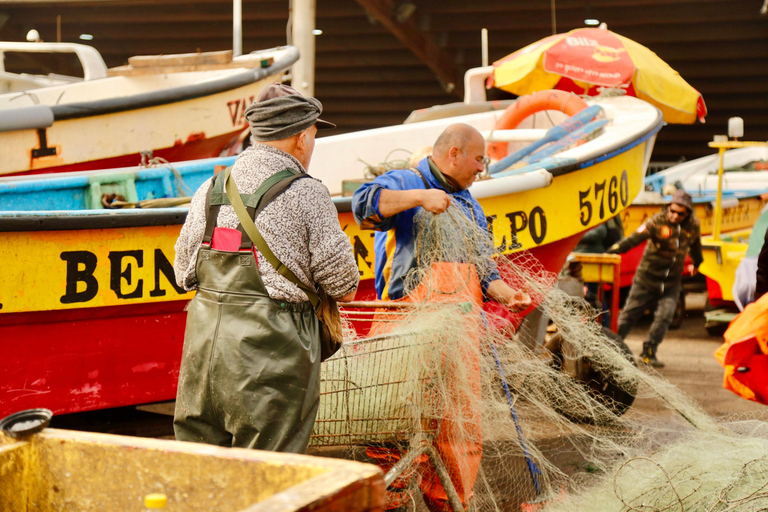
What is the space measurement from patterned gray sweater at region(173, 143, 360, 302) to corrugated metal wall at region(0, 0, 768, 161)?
51.5 feet

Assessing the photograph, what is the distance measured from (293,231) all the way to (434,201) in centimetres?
90

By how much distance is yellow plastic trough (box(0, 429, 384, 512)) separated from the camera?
66.9 inches

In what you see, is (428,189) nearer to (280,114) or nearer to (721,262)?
(280,114)

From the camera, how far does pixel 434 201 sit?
333 cm

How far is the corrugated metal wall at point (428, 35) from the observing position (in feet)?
61.7

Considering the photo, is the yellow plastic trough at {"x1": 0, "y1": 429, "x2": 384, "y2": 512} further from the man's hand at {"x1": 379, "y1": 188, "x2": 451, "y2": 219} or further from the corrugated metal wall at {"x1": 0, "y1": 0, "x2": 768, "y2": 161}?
the corrugated metal wall at {"x1": 0, "y1": 0, "x2": 768, "y2": 161}

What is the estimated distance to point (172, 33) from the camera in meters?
22.3

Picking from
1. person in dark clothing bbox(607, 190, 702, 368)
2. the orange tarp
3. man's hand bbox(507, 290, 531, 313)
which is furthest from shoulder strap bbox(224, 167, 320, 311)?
person in dark clothing bbox(607, 190, 702, 368)

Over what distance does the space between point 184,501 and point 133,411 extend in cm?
453

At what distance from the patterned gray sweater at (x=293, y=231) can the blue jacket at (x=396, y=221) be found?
33.0 inches

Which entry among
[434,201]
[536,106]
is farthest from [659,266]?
[434,201]

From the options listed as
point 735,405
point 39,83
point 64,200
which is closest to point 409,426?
point 64,200

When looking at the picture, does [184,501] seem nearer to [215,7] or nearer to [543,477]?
[543,477]

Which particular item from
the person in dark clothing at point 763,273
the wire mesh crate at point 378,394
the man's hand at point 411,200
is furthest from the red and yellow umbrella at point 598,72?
the wire mesh crate at point 378,394
